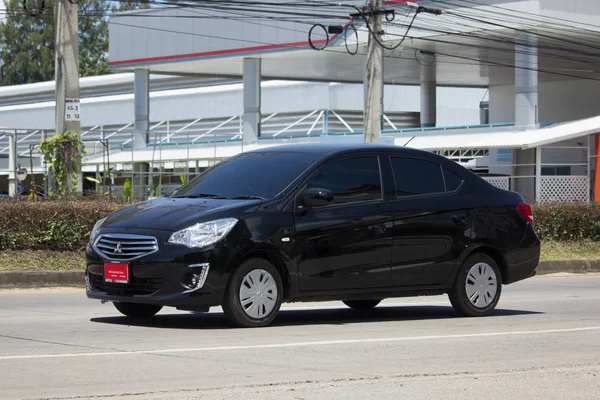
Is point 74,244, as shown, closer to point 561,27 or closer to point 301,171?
point 301,171

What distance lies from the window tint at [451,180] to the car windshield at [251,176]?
1.65 metres

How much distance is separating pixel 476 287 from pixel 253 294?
9.50 feet

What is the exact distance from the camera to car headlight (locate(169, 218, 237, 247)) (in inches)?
392

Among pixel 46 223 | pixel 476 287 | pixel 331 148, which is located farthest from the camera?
pixel 46 223

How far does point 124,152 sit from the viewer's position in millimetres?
48812

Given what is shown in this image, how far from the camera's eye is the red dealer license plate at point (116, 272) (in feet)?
33.2

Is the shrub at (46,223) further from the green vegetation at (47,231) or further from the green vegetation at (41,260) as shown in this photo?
the green vegetation at (41,260)

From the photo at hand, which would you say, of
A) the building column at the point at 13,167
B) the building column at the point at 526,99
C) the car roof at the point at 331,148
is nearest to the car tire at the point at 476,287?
the car roof at the point at 331,148

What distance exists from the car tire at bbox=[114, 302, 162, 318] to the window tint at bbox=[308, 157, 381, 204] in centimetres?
204

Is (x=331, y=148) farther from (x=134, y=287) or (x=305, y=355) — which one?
(x=305, y=355)

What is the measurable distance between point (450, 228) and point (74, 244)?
7362mm

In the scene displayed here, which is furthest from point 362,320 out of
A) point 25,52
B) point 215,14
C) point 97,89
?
point 25,52

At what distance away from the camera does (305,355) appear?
8.74 metres

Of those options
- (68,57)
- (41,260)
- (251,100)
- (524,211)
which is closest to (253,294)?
(524,211)
